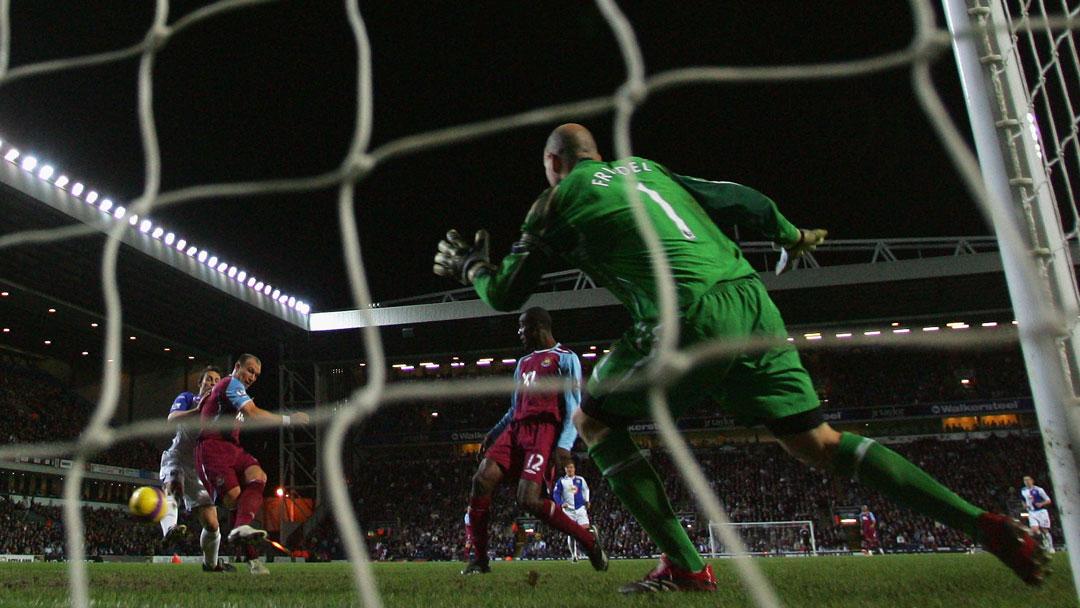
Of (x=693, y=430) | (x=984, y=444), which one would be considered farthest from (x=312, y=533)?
(x=984, y=444)

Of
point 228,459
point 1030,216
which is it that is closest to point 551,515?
point 228,459

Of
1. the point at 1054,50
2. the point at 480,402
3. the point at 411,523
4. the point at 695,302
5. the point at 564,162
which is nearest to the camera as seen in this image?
the point at 695,302

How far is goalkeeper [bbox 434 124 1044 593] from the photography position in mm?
2158

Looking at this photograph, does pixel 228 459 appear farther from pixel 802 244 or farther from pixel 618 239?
pixel 802 244

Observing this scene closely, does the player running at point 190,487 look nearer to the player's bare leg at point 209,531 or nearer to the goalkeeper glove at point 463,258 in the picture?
the player's bare leg at point 209,531

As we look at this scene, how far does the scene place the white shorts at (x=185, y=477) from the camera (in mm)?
5805

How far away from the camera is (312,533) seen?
81.0ft

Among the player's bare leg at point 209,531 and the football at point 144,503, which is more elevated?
the football at point 144,503

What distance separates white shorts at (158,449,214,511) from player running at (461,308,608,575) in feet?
7.51

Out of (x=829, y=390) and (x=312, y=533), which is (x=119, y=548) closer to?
(x=312, y=533)

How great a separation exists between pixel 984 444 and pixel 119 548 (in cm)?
2510

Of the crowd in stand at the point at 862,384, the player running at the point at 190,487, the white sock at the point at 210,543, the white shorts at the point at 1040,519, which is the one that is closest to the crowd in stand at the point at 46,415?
the crowd in stand at the point at 862,384

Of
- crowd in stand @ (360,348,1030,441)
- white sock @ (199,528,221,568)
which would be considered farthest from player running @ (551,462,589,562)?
crowd in stand @ (360,348,1030,441)

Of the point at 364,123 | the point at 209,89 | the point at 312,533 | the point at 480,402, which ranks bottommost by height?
the point at 312,533
